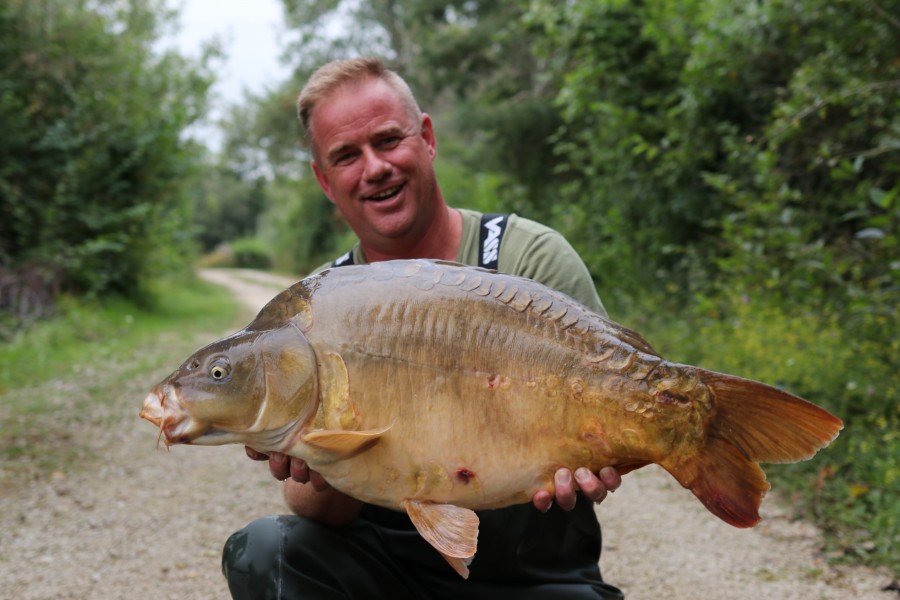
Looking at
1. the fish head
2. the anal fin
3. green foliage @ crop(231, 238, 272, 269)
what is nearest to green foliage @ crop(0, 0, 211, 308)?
the fish head

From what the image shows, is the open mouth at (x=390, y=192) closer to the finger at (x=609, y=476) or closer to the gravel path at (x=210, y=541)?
the finger at (x=609, y=476)

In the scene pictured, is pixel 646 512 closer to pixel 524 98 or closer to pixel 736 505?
pixel 736 505

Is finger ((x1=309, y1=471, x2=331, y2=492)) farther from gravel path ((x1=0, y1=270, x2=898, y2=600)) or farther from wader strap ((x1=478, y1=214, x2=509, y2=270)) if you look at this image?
gravel path ((x1=0, y1=270, x2=898, y2=600))

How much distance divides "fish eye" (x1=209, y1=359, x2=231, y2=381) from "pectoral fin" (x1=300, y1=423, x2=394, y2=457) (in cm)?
20

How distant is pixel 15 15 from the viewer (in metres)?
10.3

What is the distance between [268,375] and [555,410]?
1.91 feet

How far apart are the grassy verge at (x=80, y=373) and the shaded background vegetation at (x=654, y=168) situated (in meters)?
0.58

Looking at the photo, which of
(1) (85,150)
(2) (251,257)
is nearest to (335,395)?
(1) (85,150)

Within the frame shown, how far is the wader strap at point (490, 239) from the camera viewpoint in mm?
2240

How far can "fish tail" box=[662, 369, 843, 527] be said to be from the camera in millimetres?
1466

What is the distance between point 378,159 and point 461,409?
37.6 inches

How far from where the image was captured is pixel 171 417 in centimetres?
152

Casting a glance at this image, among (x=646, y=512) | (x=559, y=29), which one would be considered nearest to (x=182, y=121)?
(x=559, y=29)

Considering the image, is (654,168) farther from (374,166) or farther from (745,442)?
(745,442)
